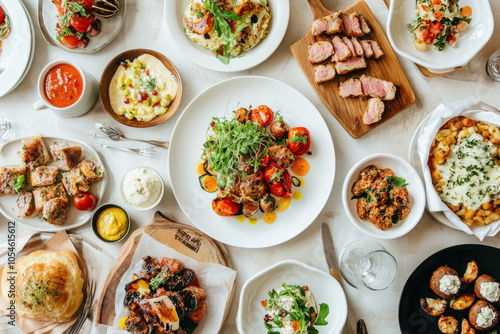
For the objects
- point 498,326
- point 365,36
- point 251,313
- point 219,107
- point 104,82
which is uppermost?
point 104,82

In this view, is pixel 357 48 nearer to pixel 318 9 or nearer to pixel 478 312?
pixel 318 9

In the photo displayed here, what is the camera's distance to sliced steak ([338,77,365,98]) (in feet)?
10.8

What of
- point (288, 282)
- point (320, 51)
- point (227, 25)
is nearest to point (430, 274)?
point (288, 282)

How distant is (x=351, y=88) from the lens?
331cm

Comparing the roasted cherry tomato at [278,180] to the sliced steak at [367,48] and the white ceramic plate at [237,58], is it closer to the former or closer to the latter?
the white ceramic plate at [237,58]

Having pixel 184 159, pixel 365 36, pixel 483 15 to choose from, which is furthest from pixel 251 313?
pixel 483 15

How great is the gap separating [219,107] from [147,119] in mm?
630

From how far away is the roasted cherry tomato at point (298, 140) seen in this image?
3100 millimetres

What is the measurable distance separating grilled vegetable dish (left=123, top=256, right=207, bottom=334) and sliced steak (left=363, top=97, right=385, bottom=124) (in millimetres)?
1907

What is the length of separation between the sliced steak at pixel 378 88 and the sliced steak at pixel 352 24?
372 millimetres

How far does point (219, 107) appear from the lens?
3.38 metres

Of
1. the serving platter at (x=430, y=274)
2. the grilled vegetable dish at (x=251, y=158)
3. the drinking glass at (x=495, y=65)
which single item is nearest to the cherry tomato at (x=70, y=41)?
the grilled vegetable dish at (x=251, y=158)

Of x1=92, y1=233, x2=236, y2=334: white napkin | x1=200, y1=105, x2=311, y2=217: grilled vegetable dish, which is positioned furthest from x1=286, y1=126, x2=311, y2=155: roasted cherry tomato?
x1=92, y1=233, x2=236, y2=334: white napkin

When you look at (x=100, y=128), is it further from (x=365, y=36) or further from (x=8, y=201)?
(x=365, y=36)
